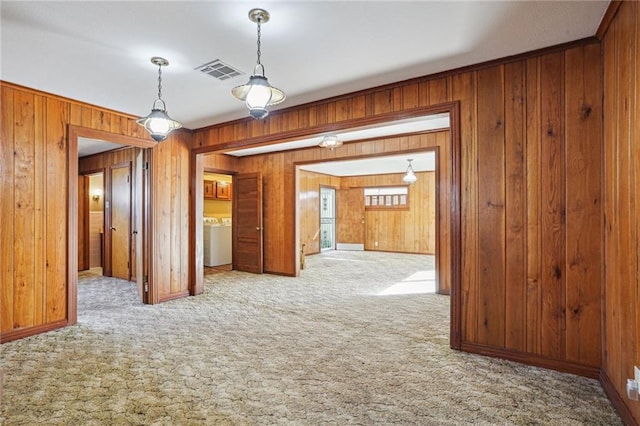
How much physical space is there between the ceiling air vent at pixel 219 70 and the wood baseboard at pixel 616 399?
3648mm

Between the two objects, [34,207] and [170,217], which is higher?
[34,207]

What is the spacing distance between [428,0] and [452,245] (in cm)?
193

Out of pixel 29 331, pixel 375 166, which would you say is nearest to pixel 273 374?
pixel 29 331

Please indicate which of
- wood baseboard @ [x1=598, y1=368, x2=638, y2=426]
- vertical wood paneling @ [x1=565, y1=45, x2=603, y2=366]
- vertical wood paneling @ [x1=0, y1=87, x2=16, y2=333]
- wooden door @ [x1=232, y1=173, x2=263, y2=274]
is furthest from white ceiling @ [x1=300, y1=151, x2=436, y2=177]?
wood baseboard @ [x1=598, y1=368, x2=638, y2=426]

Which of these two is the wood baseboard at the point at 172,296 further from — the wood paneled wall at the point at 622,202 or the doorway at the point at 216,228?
the wood paneled wall at the point at 622,202

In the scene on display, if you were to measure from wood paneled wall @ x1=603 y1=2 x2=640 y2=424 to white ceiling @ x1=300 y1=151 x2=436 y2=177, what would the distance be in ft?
17.5

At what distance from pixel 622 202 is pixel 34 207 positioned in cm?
496

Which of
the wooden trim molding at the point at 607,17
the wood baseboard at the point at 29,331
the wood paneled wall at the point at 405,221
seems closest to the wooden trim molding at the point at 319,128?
the wooden trim molding at the point at 607,17

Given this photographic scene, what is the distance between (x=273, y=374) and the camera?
248cm

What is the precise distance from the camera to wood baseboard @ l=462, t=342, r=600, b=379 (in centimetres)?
243

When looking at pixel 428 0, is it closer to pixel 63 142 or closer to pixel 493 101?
pixel 493 101

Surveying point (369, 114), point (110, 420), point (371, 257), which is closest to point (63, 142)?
point (110, 420)

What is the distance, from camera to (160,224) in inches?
183

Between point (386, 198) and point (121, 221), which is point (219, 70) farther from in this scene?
point (386, 198)
